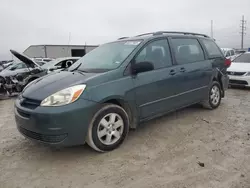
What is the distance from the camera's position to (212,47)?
5.06m

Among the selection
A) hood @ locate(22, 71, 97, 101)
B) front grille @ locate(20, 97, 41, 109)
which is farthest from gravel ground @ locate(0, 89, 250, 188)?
hood @ locate(22, 71, 97, 101)

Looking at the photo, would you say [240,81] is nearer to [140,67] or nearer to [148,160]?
[140,67]

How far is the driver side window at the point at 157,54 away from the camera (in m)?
3.56

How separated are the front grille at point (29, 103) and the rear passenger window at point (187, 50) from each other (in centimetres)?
252

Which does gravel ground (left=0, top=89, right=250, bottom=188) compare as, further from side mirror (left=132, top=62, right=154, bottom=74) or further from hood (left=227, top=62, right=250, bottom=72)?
hood (left=227, top=62, right=250, bottom=72)

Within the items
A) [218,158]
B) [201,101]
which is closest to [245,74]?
[201,101]

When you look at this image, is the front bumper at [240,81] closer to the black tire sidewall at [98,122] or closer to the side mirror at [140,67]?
the side mirror at [140,67]

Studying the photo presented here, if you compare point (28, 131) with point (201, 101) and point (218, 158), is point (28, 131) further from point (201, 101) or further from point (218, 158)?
point (201, 101)

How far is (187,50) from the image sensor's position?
4.35 m

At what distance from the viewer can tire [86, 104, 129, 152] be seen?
2.94m

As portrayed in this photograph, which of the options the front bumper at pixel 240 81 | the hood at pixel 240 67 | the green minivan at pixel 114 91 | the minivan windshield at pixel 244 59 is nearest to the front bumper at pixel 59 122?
the green minivan at pixel 114 91

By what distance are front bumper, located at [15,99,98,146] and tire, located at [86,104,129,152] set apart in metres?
0.11

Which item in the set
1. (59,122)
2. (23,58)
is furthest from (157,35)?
(23,58)

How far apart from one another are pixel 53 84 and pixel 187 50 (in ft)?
8.74
